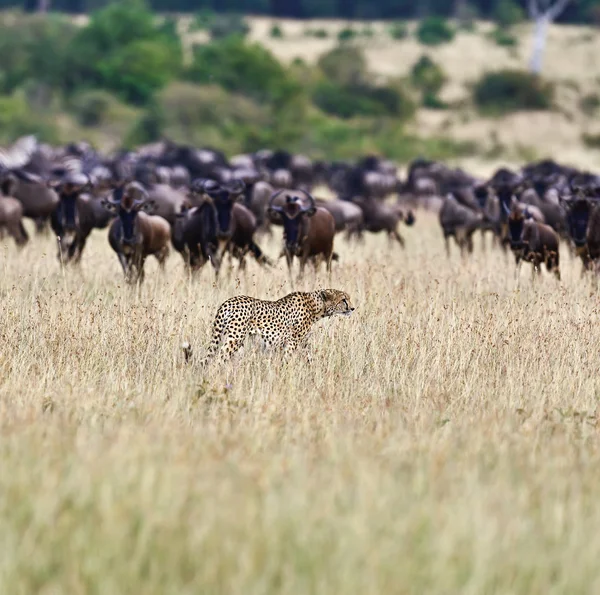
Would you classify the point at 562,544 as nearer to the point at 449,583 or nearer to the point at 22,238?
the point at 449,583

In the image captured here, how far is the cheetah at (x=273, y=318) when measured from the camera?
964 centimetres

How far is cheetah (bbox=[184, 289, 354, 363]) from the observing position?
9641 millimetres

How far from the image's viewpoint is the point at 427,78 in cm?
8344

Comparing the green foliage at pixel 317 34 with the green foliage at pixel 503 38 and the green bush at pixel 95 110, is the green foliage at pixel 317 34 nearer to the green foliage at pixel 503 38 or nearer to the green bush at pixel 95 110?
the green foliage at pixel 503 38

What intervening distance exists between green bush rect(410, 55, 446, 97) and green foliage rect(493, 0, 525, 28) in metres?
17.6

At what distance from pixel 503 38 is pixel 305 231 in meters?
83.6

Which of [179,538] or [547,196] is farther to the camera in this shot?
[547,196]

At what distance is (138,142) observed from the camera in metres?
59.2

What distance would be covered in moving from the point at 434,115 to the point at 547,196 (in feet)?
179

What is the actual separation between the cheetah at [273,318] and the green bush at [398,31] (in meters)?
87.1

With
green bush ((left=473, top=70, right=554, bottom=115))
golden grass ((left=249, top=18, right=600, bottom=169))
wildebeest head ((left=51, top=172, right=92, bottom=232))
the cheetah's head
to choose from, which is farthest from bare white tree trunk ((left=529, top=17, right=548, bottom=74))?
the cheetah's head

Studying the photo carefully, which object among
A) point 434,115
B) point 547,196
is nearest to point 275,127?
point 434,115

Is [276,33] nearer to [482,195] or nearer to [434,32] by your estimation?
[434,32]

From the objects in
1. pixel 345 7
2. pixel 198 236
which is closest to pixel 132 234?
pixel 198 236
